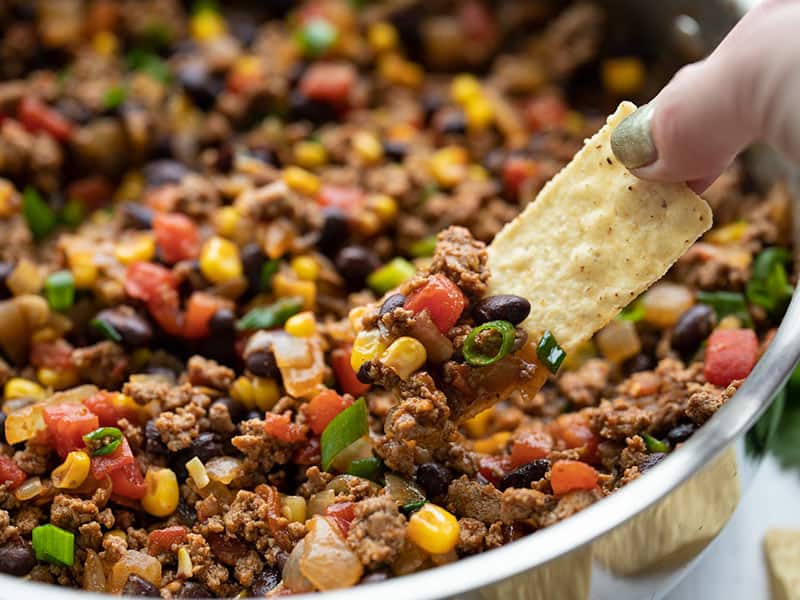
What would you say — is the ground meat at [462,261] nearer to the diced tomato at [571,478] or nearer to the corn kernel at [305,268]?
the diced tomato at [571,478]

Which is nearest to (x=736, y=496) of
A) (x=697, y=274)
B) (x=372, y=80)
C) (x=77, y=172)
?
(x=697, y=274)

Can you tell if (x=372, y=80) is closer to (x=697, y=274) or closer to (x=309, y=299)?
(x=309, y=299)

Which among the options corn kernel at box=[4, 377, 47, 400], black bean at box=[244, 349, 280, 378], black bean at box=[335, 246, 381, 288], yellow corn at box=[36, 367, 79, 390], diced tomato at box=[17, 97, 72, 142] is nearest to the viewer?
black bean at box=[244, 349, 280, 378]

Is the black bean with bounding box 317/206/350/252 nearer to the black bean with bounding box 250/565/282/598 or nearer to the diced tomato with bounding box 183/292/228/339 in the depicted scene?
the diced tomato with bounding box 183/292/228/339

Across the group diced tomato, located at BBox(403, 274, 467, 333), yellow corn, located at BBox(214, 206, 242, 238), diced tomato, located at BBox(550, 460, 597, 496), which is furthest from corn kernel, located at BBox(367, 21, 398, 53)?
diced tomato, located at BBox(550, 460, 597, 496)

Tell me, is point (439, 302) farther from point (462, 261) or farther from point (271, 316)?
point (271, 316)

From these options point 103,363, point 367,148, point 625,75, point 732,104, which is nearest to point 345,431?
point 103,363
